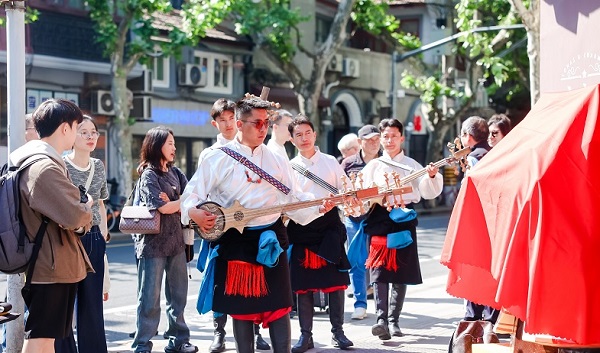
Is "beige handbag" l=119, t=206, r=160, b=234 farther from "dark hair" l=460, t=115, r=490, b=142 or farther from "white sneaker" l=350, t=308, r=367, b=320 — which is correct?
"dark hair" l=460, t=115, r=490, b=142

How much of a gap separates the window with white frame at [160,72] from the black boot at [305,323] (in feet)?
63.3

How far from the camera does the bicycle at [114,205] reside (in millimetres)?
21438

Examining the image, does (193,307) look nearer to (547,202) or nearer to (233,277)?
(233,277)

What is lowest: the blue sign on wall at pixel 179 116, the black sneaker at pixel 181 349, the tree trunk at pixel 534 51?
the black sneaker at pixel 181 349

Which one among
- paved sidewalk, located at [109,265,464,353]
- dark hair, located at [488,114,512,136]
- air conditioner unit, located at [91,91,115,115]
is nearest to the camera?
paved sidewalk, located at [109,265,464,353]

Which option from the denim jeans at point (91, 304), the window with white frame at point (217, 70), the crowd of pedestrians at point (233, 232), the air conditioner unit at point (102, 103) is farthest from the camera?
the window with white frame at point (217, 70)

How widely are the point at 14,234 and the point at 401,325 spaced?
16.0 ft

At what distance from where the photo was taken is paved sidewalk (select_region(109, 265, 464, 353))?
8320 mm

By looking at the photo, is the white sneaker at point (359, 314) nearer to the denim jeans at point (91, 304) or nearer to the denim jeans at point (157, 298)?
the denim jeans at point (157, 298)

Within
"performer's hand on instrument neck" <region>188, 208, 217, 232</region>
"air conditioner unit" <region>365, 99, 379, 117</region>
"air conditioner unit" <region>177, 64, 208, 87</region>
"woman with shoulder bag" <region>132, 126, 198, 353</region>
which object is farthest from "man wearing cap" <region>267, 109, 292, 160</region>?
"air conditioner unit" <region>365, 99, 379, 117</region>

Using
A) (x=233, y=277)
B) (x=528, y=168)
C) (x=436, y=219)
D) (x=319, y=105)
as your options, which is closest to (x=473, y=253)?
(x=528, y=168)

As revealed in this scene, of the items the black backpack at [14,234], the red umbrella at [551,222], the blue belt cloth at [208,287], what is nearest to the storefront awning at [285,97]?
the blue belt cloth at [208,287]

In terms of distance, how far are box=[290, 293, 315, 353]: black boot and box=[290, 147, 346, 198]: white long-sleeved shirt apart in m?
0.93

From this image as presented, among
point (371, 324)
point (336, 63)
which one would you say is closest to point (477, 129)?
point (371, 324)
